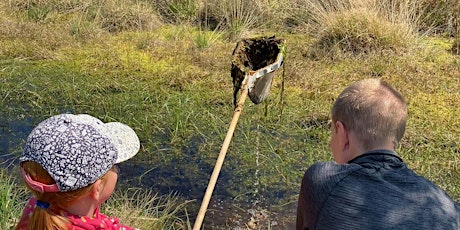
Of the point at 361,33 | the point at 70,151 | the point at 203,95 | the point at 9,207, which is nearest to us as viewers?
the point at 70,151

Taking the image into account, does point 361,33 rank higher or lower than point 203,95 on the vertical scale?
higher

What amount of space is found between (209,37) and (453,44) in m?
2.64

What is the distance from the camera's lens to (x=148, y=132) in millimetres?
4539

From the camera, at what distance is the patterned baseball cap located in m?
1.69

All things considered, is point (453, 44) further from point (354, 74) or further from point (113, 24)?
point (113, 24)

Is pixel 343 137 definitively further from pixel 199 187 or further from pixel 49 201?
pixel 199 187

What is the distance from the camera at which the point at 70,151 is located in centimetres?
170

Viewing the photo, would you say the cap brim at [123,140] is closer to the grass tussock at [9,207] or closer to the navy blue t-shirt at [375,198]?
the navy blue t-shirt at [375,198]

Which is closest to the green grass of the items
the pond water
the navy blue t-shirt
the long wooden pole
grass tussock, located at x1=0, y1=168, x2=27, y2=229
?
the pond water

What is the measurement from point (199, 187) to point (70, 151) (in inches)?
88.4

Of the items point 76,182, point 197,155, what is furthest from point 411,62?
point 76,182

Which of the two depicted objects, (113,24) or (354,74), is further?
(113,24)

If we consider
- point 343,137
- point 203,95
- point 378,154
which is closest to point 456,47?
point 203,95

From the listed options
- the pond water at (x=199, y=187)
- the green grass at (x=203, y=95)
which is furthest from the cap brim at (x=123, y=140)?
the pond water at (x=199, y=187)
